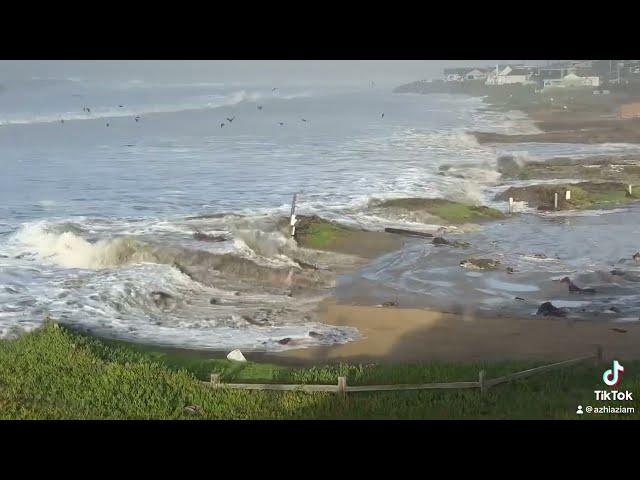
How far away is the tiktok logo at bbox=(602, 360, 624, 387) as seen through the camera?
27.2 feet

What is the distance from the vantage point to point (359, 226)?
12641 millimetres

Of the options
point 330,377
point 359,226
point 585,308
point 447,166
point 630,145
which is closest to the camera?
point 330,377

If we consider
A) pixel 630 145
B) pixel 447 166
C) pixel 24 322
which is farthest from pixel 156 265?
pixel 630 145

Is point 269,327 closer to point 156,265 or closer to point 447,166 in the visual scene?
point 156,265

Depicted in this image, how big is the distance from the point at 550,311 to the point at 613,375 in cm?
213

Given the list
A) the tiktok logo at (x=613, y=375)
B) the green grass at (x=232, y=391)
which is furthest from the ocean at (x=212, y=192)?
the tiktok logo at (x=613, y=375)

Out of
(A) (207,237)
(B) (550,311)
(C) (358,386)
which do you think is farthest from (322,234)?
(C) (358,386)

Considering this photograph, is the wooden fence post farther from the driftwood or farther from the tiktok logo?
the driftwood

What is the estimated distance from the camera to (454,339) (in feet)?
32.7

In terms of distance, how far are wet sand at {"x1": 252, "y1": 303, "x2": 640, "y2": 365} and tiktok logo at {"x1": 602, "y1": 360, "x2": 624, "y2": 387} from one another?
2.34 feet

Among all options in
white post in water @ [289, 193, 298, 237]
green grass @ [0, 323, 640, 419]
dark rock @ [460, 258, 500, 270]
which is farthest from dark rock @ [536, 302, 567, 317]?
white post in water @ [289, 193, 298, 237]

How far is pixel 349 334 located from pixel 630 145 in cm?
727

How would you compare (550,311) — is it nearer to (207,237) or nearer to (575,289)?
(575,289)

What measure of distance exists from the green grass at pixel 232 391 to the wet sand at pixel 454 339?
1.40ft
